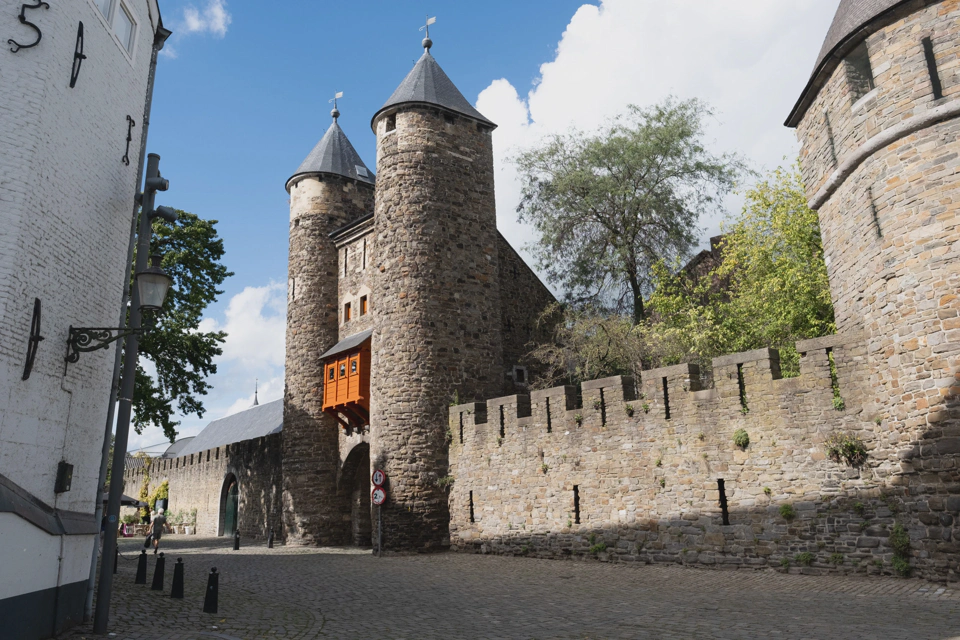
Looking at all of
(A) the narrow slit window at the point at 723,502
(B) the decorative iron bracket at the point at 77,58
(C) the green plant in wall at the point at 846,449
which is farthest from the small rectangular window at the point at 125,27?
(C) the green plant in wall at the point at 846,449

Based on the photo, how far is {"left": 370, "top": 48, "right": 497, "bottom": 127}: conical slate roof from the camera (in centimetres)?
1961

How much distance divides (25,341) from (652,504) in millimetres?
9822

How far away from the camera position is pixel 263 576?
13.6 m

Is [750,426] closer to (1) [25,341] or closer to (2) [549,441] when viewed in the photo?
(2) [549,441]

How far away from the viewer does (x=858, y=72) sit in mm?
10789

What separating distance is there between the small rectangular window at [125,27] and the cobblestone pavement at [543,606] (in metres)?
7.16

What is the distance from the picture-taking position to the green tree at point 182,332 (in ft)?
59.8

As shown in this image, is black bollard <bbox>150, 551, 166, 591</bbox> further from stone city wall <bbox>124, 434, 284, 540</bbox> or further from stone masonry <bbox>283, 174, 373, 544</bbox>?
stone city wall <bbox>124, 434, 284, 540</bbox>

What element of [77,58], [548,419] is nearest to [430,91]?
[548,419]

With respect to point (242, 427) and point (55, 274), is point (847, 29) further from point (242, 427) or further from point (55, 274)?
point (242, 427)

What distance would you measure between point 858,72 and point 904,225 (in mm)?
2551

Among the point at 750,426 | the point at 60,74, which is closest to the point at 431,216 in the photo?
the point at 750,426

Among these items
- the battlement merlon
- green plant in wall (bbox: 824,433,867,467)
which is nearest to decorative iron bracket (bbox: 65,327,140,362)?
the battlement merlon

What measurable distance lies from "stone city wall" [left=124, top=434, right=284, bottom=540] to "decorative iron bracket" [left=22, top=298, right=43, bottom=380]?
1837cm
